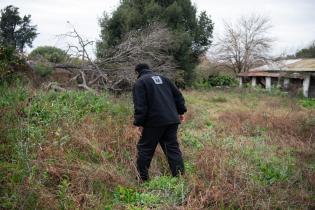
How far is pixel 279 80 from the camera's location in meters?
23.0

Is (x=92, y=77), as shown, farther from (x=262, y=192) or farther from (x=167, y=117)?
(x=262, y=192)

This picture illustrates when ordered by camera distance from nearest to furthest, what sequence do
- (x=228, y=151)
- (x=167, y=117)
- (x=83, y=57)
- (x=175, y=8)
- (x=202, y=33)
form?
(x=167, y=117) → (x=228, y=151) → (x=83, y=57) → (x=175, y=8) → (x=202, y=33)

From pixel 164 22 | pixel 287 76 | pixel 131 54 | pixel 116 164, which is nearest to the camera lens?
pixel 116 164

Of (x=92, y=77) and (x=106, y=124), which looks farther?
(x=92, y=77)

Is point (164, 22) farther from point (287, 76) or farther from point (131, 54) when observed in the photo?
point (287, 76)

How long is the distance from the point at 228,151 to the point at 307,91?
56.9ft

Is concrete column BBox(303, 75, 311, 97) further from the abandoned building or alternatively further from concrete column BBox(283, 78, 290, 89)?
concrete column BBox(283, 78, 290, 89)

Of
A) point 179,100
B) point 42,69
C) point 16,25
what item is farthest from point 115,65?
point 16,25

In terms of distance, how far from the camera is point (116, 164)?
167 inches

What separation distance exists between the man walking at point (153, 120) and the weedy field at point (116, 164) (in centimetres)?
22

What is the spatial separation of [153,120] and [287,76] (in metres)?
20.5

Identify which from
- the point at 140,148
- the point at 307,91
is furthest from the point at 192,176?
the point at 307,91

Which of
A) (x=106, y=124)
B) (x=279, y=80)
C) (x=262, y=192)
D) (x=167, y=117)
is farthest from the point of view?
(x=279, y=80)

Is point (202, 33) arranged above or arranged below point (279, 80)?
above
